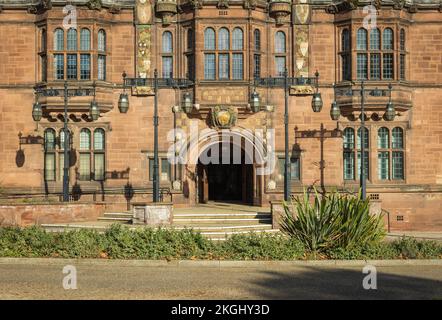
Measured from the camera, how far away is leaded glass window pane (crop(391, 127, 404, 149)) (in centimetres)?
2752

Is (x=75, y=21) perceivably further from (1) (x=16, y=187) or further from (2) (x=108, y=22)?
(1) (x=16, y=187)

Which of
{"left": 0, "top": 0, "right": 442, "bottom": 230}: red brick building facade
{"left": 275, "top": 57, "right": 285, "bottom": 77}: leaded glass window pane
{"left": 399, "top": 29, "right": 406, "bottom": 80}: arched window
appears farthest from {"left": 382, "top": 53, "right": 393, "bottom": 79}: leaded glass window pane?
{"left": 275, "top": 57, "right": 285, "bottom": 77}: leaded glass window pane

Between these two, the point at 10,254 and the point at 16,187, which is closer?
the point at 10,254

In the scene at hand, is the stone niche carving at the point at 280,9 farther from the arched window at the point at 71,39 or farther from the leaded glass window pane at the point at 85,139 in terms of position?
the leaded glass window pane at the point at 85,139

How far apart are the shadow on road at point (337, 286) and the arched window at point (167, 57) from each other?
14.3 metres

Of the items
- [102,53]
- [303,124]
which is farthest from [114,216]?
[303,124]

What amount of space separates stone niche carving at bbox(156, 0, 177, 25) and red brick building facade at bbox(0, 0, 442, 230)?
0.06m

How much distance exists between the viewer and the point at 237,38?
88.3ft

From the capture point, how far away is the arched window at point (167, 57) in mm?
27484

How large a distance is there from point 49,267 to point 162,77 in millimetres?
13232

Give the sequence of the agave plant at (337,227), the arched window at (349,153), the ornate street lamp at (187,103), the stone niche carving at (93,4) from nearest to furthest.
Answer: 1. the agave plant at (337,227)
2. the ornate street lamp at (187,103)
3. the stone niche carving at (93,4)
4. the arched window at (349,153)

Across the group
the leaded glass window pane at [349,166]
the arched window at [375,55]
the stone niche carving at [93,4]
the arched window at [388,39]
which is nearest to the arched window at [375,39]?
the arched window at [375,55]

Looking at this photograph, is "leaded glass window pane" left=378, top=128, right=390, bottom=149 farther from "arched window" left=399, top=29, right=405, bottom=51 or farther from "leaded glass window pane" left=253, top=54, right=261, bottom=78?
"leaded glass window pane" left=253, top=54, right=261, bottom=78

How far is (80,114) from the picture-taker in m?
27.1
